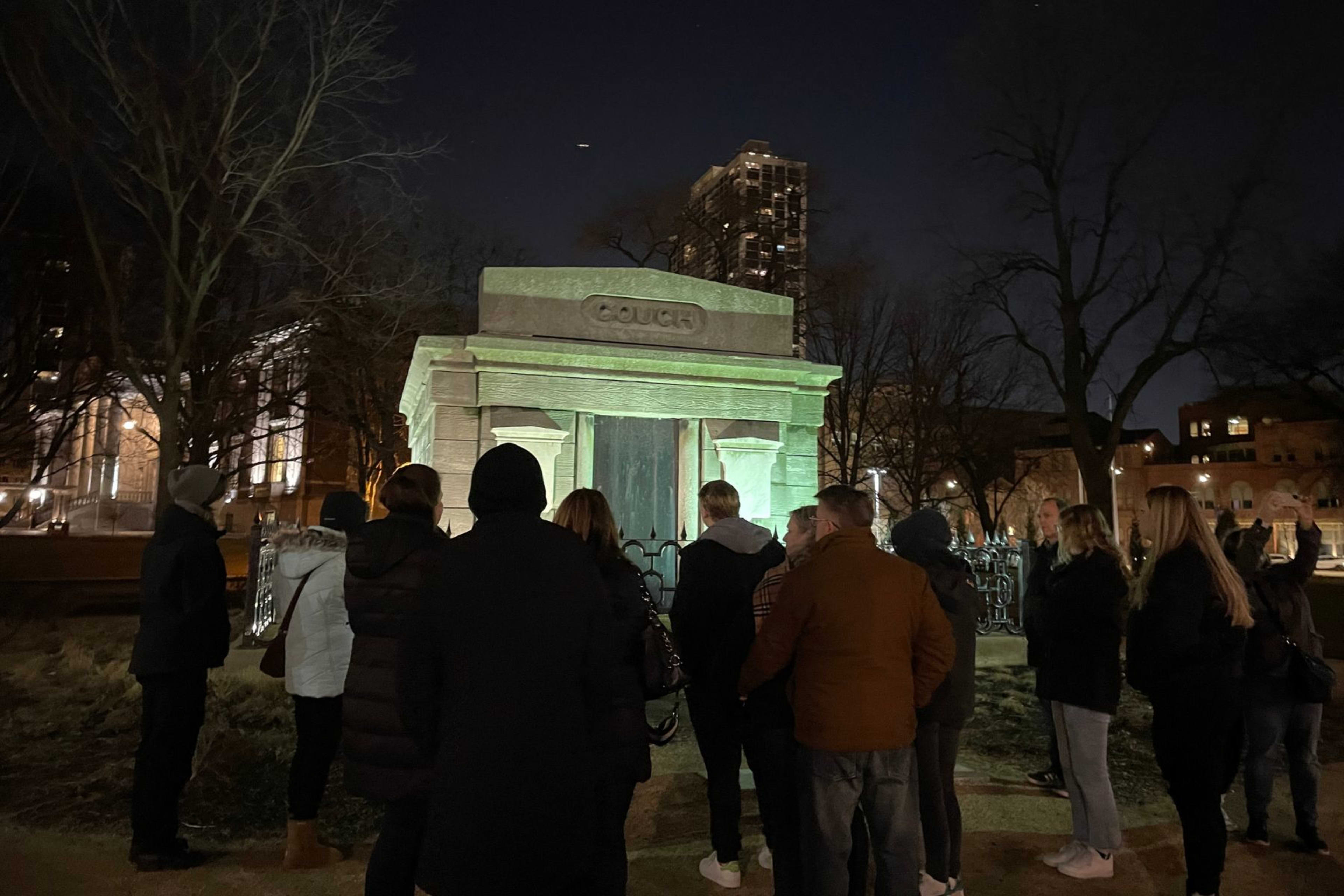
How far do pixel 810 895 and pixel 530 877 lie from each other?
1511 mm

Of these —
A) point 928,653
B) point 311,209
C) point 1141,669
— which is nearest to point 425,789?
point 928,653

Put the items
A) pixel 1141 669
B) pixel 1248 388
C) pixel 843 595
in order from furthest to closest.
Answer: pixel 1248 388 < pixel 1141 669 < pixel 843 595

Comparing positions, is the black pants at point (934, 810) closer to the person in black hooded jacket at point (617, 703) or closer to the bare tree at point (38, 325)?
the person in black hooded jacket at point (617, 703)

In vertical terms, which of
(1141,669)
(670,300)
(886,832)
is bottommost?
(886,832)

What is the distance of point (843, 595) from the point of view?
3230mm

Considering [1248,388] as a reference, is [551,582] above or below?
below

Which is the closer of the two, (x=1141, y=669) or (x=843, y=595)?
(x=843, y=595)

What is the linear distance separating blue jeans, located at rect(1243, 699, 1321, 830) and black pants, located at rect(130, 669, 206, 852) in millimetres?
5749

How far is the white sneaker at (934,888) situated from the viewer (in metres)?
3.94

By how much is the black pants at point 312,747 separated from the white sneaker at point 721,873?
6.32 ft

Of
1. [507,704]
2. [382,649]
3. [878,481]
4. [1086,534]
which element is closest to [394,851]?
[382,649]

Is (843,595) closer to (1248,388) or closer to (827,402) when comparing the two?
(827,402)

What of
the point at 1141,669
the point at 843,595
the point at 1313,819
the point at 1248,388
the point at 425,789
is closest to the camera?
the point at 425,789

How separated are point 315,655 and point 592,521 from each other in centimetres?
168
